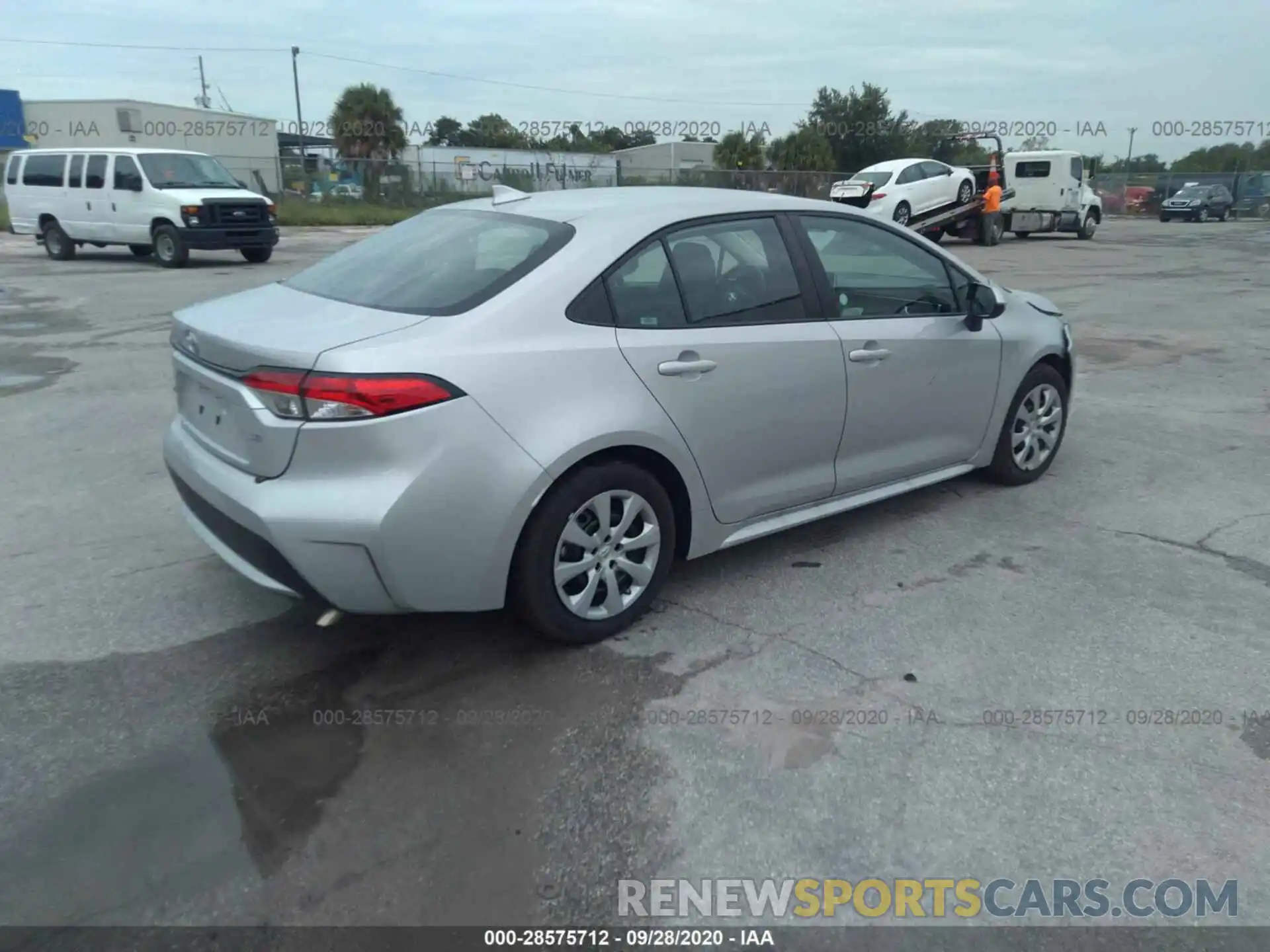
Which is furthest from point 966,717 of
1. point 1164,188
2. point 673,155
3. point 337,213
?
point 673,155

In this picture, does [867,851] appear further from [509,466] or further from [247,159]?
[247,159]

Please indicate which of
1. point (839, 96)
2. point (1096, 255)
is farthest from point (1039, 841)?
point (839, 96)

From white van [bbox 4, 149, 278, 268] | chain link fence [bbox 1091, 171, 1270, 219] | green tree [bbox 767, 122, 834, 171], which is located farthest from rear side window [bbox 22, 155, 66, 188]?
chain link fence [bbox 1091, 171, 1270, 219]

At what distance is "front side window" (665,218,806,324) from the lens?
3.90 metres

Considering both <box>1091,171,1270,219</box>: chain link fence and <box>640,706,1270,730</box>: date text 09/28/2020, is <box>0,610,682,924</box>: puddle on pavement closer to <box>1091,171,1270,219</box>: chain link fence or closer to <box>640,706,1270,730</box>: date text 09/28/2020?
<box>640,706,1270,730</box>: date text 09/28/2020

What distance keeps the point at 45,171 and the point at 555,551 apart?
19.4 meters

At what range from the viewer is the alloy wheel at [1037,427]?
17.6 ft

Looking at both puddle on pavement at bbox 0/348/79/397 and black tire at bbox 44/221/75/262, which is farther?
black tire at bbox 44/221/75/262

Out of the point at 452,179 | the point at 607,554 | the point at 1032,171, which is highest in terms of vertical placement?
the point at 452,179

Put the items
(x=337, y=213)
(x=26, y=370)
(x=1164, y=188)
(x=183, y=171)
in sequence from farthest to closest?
(x=1164, y=188) → (x=337, y=213) → (x=183, y=171) → (x=26, y=370)

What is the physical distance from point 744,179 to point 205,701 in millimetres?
34388

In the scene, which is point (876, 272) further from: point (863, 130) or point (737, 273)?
point (863, 130)

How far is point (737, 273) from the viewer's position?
4051 millimetres

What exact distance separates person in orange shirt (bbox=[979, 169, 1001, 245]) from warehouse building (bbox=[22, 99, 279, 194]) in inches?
1095
